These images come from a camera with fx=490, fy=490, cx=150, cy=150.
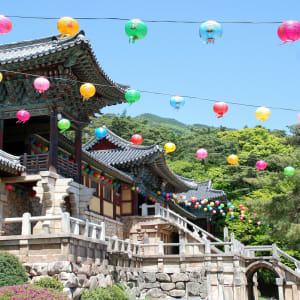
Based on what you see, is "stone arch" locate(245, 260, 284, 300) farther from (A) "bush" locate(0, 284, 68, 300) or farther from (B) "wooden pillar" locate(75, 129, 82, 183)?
(A) "bush" locate(0, 284, 68, 300)

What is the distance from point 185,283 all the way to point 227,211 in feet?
60.6

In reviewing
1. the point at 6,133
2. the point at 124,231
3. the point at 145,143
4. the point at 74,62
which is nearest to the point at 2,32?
the point at 74,62

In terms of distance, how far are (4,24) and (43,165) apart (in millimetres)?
7397

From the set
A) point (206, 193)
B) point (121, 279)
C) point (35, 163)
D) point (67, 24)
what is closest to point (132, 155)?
point (121, 279)

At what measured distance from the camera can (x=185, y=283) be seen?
25188mm

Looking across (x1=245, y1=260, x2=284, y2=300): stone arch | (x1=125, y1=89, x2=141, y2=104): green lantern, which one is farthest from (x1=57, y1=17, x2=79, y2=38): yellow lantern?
(x1=245, y1=260, x2=284, y2=300): stone arch

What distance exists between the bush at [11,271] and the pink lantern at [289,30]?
34.2 ft

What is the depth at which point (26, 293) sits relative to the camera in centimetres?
1355

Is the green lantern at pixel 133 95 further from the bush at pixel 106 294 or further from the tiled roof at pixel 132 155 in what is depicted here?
the tiled roof at pixel 132 155

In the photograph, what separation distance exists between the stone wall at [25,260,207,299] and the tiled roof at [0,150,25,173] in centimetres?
378

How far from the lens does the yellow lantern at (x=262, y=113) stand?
46.8 ft

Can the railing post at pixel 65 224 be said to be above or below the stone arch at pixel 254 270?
above

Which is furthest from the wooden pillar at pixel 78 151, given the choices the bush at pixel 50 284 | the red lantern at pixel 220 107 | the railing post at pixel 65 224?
the red lantern at pixel 220 107

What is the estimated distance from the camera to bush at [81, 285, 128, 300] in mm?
16553
